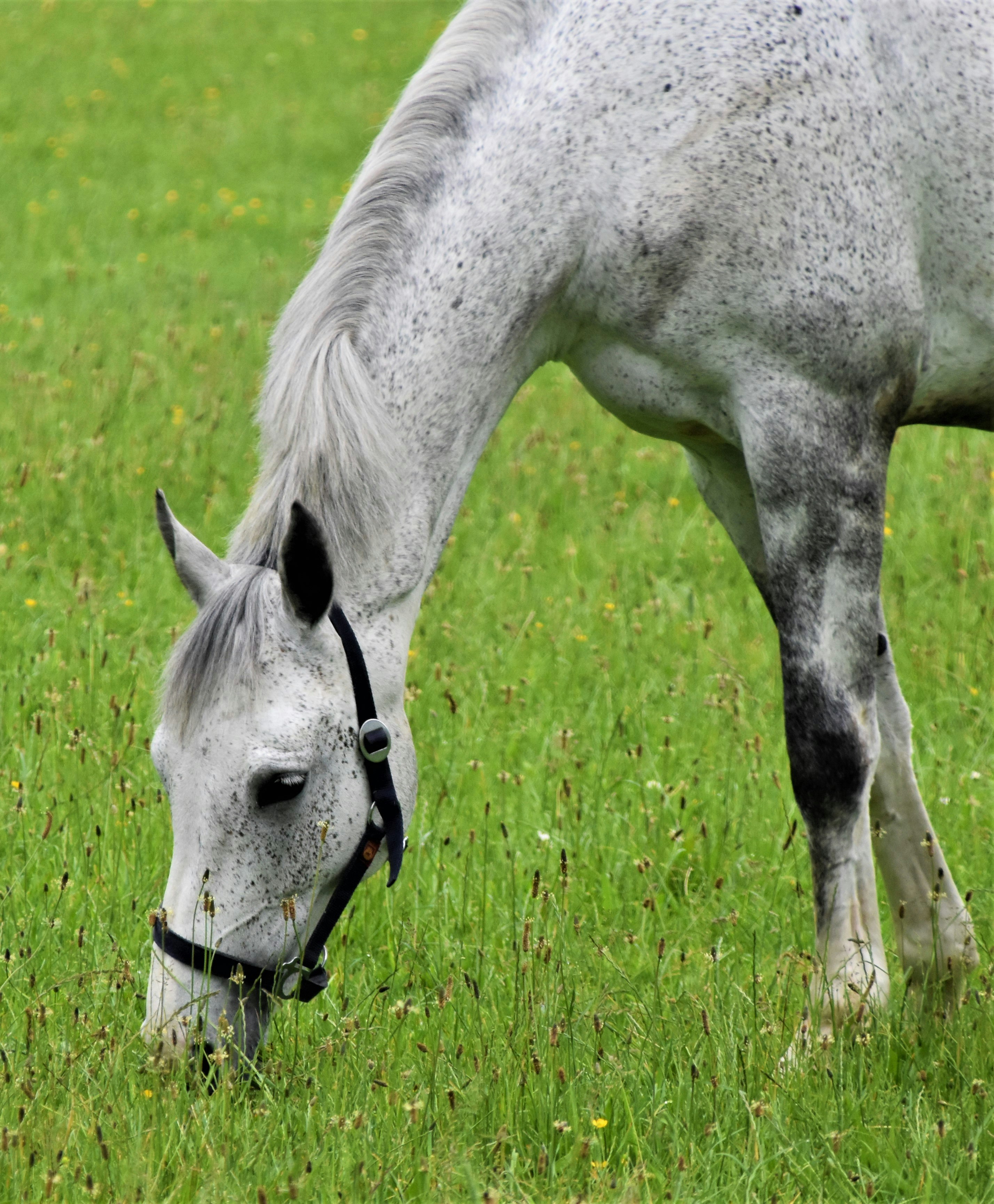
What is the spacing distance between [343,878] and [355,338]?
3.69 feet

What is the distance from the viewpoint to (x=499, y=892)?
397cm

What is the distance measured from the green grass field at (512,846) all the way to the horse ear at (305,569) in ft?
2.66

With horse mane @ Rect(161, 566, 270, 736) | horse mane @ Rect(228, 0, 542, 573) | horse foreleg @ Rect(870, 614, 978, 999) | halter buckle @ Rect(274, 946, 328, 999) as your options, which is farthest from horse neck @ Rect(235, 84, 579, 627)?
horse foreleg @ Rect(870, 614, 978, 999)

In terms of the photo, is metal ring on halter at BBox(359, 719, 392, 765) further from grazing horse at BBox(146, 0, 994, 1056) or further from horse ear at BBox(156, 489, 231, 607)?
horse ear at BBox(156, 489, 231, 607)

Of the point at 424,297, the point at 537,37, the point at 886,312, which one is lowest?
the point at 886,312

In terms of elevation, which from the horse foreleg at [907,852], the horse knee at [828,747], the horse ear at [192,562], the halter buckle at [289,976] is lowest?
the horse foreleg at [907,852]

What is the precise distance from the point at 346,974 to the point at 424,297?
1693 millimetres

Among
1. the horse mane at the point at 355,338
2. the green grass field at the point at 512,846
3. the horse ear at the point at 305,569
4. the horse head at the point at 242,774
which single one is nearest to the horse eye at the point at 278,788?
the horse head at the point at 242,774

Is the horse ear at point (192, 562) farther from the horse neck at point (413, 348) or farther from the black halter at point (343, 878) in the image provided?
the black halter at point (343, 878)

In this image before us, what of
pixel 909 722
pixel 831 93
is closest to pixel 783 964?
pixel 909 722

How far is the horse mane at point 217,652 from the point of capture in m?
2.70

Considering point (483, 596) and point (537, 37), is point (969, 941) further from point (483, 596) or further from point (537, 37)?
point (483, 596)

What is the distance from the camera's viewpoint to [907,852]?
365 centimetres

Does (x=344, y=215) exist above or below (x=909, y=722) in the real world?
above
